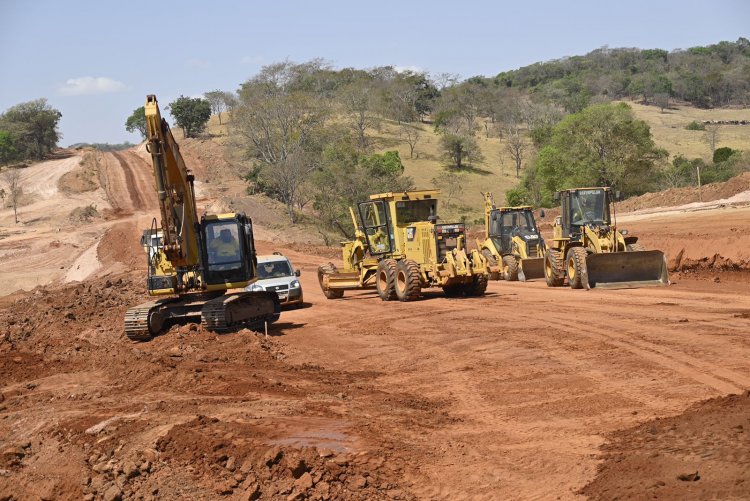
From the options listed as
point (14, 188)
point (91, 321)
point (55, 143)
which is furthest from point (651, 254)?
point (55, 143)

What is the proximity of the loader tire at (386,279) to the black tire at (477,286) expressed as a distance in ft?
6.73

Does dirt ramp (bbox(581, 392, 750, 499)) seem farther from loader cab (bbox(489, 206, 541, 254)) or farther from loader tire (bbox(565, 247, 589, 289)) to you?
loader cab (bbox(489, 206, 541, 254))

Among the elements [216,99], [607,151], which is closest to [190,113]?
[216,99]

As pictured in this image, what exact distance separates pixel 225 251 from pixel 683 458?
38.7 feet

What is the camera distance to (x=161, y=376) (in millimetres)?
12953

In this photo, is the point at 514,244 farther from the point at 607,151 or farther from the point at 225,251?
the point at 607,151

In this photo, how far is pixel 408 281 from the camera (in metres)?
22.4

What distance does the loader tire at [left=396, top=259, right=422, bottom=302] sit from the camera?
73.3ft

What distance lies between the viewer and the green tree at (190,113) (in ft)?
337

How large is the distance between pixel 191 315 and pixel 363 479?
10.7m

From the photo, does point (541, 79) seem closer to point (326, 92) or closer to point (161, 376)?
point (326, 92)

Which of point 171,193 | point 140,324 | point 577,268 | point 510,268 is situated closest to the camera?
point 171,193

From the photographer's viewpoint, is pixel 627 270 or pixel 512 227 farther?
pixel 512 227

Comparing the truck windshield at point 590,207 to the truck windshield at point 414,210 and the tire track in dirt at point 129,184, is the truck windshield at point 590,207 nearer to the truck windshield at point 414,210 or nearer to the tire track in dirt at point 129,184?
the truck windshield at point 414,210
